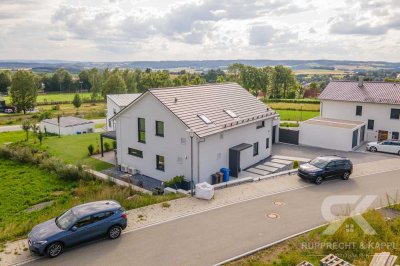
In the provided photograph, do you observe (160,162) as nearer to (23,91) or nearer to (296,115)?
(296,115)

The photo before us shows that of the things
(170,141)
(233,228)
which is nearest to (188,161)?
(170,141)

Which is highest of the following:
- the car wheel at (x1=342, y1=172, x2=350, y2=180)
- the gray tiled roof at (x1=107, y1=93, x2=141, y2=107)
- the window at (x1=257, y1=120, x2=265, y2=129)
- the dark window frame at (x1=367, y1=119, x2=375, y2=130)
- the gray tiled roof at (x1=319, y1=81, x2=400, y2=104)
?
the gray tiled roof at (x1=319, y1=81, x2=400, y2=104)

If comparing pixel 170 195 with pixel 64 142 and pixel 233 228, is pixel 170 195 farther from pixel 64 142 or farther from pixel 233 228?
pixel 64 142

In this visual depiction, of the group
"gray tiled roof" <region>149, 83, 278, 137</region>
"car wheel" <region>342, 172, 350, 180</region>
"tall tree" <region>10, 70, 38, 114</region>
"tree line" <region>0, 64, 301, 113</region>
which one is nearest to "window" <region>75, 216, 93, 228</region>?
"gray tiled roof" <region>149, 83, 278, 137</region>

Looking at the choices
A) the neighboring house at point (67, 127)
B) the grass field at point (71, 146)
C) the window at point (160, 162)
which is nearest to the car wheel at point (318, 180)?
the window at point (160, 162)

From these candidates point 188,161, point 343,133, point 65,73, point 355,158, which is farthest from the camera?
point 65,73

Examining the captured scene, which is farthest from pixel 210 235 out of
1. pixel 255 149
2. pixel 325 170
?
pixel 255 149

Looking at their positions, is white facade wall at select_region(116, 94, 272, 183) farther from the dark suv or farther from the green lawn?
the green lawn
